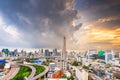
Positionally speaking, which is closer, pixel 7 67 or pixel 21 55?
pixel 7 67

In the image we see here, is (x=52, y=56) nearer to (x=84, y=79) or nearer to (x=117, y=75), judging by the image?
(x=117, y=75)

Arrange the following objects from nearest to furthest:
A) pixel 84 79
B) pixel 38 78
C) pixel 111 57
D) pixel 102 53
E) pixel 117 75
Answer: pixel 84 79, pixel 38 78, pixel 117 75, pixel 111 57, pixel 102 53

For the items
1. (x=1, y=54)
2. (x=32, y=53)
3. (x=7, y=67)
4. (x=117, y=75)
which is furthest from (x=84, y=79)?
(x=32, y=53)

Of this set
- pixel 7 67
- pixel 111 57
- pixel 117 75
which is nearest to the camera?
pixel 117 75

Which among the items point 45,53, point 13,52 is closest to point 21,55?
point 13,52

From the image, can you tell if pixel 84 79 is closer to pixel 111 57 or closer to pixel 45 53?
pixel 111 57

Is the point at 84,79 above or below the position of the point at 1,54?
below

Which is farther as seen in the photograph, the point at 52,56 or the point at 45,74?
the point at 52,56

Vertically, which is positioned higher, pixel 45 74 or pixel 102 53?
pixel 102 53

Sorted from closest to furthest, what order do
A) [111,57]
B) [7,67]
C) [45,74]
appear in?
[45,74] → [7,67] → [111,57]
